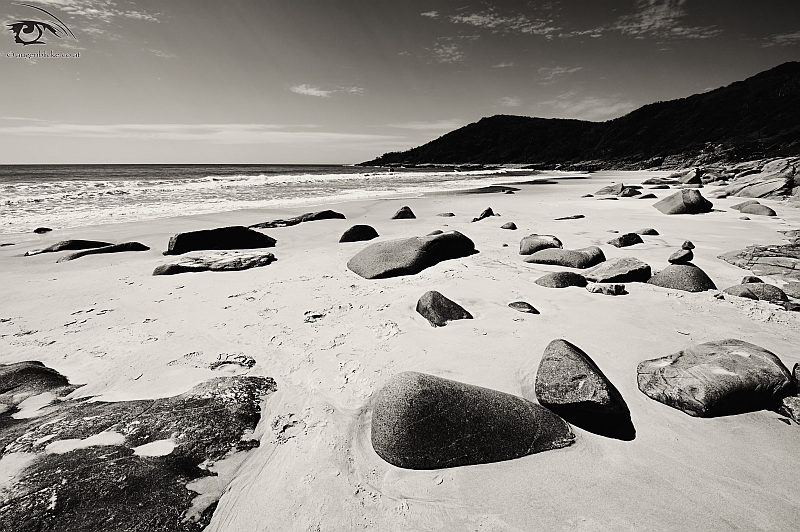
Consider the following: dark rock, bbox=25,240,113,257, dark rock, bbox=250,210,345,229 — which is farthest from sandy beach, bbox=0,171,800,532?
dark rock, bbox=250,210,345,229

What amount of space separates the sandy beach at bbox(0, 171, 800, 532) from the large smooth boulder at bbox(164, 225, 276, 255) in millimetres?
378

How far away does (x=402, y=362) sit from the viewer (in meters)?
2.67

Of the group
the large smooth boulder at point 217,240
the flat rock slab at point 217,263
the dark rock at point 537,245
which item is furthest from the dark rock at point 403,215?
the flat rock slab at point 217,263

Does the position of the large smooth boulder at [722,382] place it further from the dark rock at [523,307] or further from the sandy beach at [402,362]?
the dark rock at [523,307]

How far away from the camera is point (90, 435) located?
5.97ft

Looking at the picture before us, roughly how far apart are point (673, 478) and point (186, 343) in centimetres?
338

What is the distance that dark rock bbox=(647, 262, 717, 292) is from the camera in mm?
3774

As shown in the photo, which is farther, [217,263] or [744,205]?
[744,205]

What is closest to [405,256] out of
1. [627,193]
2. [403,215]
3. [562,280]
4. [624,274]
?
[562,280]

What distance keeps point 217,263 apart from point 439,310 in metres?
3.38

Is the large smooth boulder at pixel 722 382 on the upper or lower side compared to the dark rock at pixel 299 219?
lower

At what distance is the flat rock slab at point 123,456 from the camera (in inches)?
55.7

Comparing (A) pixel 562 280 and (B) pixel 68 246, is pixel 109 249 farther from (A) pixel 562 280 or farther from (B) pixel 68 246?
(A) pixel 562 280

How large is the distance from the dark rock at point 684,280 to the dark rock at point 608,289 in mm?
468
